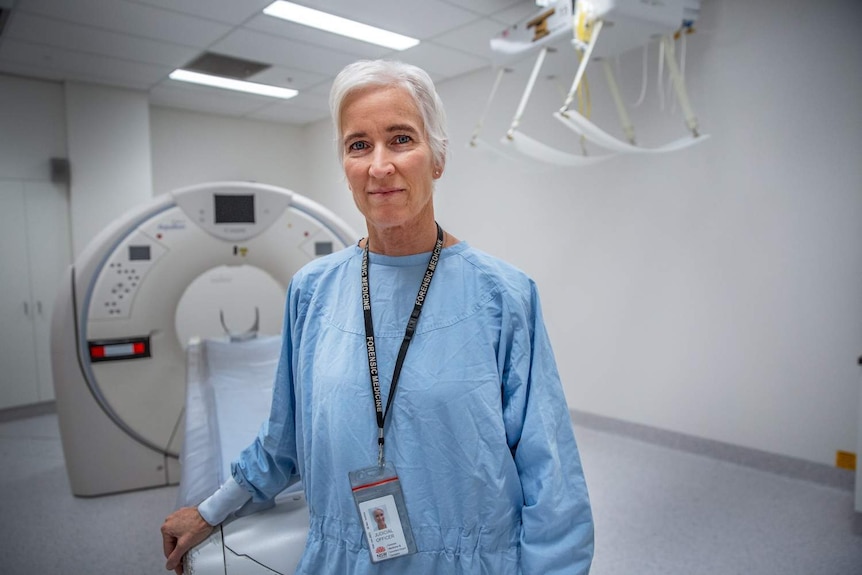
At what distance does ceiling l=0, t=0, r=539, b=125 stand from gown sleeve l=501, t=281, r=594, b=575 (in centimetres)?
225

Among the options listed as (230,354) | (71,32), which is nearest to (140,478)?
(230,354)

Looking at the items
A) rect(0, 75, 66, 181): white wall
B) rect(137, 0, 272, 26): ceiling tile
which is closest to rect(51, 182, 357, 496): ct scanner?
rect(137, 0, 272, 26): ceiling tile

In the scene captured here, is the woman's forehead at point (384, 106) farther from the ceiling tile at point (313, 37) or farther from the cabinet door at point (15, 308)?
the cabinet door at point (15, 308)

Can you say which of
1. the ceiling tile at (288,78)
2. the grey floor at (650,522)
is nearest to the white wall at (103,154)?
the ceiling tile at (288,78)

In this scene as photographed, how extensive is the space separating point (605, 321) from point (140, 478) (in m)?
2.39

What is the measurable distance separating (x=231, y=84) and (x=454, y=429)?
388 centimetres

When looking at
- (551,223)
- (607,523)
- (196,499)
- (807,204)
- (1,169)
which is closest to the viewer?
(196,499)

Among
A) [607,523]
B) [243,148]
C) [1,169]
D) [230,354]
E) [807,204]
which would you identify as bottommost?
[607,523]

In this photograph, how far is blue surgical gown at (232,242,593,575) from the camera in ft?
2.67

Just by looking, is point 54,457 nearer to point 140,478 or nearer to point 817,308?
point 140,478

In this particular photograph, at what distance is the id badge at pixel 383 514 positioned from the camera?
2.70 feet

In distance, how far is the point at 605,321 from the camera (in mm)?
3092

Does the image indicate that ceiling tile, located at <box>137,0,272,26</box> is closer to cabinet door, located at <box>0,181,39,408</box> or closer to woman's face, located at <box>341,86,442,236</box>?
cabinet door, located at <box>0,181,39,408</box>

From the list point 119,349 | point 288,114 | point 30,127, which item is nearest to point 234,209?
point 119,349
